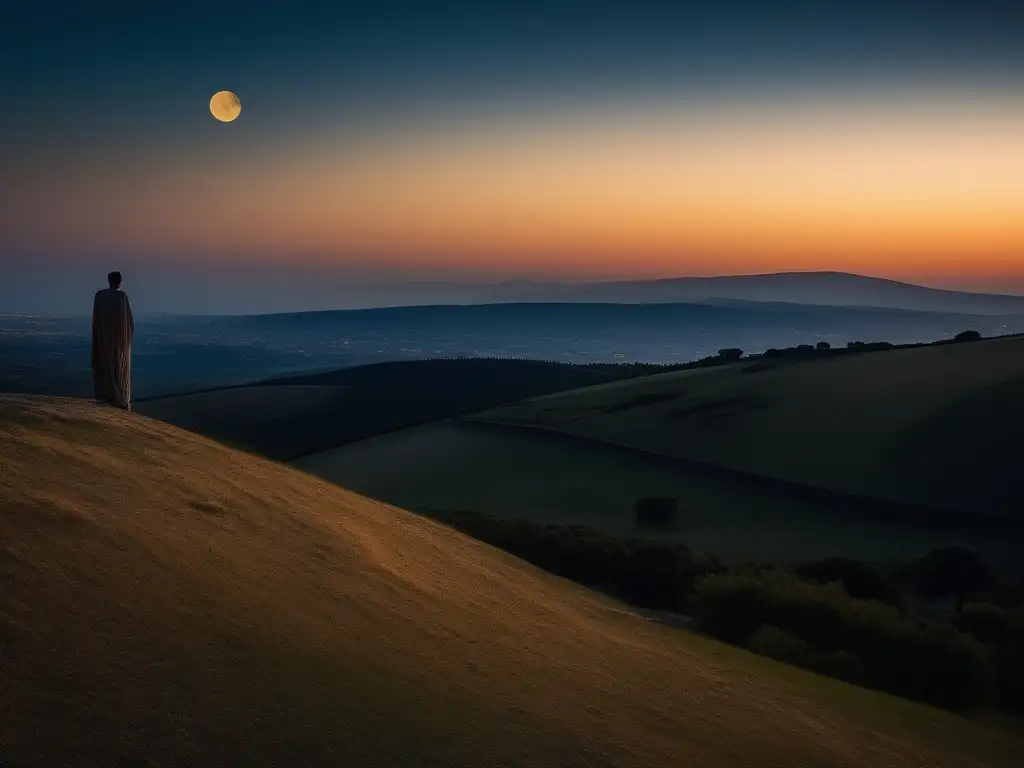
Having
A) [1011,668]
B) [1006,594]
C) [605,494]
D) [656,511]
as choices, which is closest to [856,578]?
[1006,594]

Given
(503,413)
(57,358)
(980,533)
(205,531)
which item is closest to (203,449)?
(205,531)

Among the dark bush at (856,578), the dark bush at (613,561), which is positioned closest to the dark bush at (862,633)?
the dark bush at (613,561)

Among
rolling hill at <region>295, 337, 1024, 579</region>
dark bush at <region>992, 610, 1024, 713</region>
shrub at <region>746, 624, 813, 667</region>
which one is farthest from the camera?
rolling hill at <region>295, 337, 1024, 579</region>

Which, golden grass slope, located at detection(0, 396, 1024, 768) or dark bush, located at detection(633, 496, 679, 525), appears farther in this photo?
dark bush, located at detection(633, 496, 679, 525)

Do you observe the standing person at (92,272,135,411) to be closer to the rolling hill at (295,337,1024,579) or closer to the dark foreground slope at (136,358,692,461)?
the rolling hill at (295,337,1024,579)

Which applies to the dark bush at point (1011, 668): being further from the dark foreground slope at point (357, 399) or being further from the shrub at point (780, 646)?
the dark foreground slope at point (357, 399)

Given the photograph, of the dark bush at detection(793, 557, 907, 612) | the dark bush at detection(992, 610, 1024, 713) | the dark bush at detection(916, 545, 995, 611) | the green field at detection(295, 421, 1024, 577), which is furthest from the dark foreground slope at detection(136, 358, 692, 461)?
the dark bush at detection(992, 610, 1024, 713)

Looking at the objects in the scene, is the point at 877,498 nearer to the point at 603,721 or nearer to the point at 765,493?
the point at 765,493
